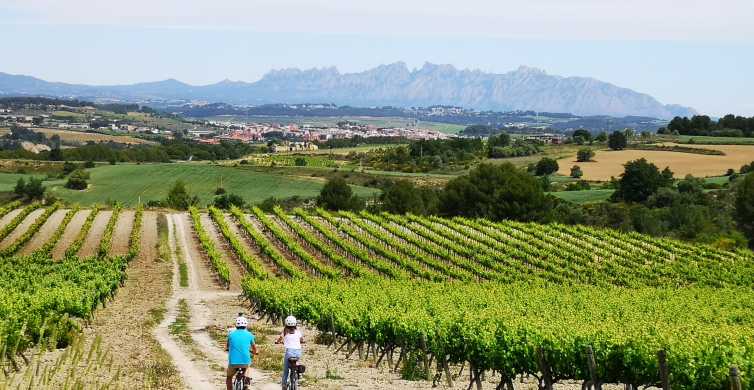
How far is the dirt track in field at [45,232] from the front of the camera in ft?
218

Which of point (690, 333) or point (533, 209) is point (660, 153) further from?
point (690, 333)

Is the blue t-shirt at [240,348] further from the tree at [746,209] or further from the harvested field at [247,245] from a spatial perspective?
the tree at [746,209]

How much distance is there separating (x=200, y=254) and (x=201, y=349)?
1548 inches

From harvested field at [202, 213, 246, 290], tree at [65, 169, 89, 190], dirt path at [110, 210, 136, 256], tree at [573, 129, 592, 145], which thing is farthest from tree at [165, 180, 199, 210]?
tree at [573, 129, 592, 145]

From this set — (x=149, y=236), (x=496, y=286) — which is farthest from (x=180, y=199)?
A: (x=496, y=286)

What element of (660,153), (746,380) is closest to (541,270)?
(746,380)

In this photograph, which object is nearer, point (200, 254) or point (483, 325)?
point (483, 325)

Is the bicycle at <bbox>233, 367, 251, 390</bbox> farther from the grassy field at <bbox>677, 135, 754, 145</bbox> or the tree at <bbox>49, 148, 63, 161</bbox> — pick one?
the tree at <bbox>49, 148, 63, 161</bbox>

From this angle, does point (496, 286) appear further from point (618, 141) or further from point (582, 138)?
point (582, 138)

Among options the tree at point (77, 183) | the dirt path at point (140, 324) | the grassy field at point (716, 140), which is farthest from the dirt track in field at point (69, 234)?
the grassy field at point (716, 140)

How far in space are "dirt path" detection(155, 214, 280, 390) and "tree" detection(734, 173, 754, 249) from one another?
182ft

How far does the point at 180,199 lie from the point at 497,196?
35.7 metres

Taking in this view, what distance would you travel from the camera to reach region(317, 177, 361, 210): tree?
10750 cm

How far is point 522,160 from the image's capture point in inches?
6270
